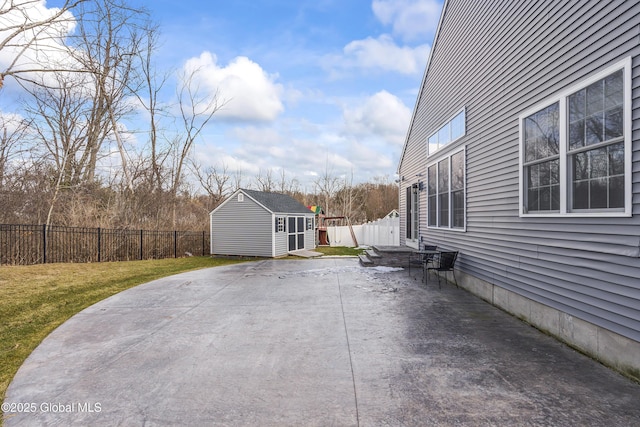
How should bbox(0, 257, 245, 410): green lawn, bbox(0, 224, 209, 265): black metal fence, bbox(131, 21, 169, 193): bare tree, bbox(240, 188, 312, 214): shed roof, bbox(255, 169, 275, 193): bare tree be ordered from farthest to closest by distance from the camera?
bbox(255, 169, 275, 193): bare tree < bbox(131, 21, 169, 193): bare tree < bbox(240, 188, 312, 214): shed roof < bbox(0, 224, 209, 265): black metal fence < bbox(0, 257, 245, 410): green lawn

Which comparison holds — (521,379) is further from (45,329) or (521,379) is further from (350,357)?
(45,329)

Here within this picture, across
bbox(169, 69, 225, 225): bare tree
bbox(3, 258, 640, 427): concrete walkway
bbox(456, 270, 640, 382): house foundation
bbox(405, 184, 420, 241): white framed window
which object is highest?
bbox(169, 69, 225, 225): bare tree

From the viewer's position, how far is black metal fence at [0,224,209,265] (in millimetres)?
10820

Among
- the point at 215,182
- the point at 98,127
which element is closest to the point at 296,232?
the point at 98,127

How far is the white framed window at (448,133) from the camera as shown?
7383mm

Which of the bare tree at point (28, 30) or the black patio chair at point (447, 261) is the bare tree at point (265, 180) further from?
the black patio chair at point (447, 261)

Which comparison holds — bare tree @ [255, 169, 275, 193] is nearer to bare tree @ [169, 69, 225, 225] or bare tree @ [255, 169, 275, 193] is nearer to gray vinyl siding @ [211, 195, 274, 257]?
bare tree @ [169, 69, 225, 225]

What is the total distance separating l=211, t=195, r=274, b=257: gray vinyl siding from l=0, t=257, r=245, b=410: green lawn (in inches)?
129

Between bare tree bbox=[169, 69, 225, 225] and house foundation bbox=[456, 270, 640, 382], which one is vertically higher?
bare tree bbox=[169, 69, 225, 225]

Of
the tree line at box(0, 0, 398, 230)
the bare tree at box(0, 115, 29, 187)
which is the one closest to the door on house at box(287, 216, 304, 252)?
the tree line at box(0, 0, 398, 230)

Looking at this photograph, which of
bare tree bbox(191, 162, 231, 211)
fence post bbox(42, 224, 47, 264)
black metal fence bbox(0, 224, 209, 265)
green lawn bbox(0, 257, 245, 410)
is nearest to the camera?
green lawn bbox(0, 257, 245, 410)

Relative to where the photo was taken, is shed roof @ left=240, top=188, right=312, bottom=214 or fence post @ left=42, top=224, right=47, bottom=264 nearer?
fence post @ left=42, top=224, right=47, bottom=264

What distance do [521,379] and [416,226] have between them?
8.43 m

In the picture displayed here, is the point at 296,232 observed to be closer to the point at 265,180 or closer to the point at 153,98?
the point at 153,98
